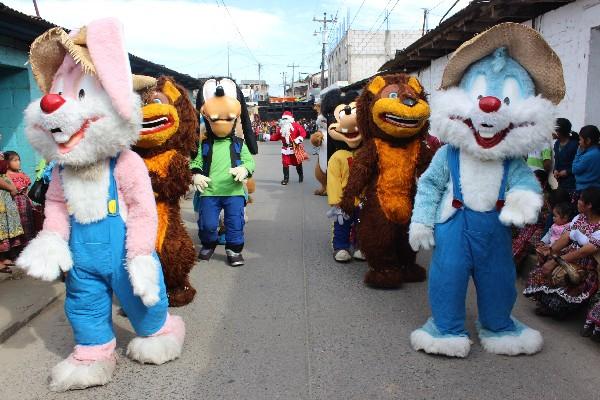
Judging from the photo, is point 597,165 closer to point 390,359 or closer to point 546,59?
point 546,59

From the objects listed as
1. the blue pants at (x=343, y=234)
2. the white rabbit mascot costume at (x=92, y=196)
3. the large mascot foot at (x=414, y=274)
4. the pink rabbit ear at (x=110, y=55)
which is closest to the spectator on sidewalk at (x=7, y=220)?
the white rabbit mascot costume at (x=92, y=196)

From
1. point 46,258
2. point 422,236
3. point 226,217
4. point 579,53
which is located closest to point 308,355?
point 422,236

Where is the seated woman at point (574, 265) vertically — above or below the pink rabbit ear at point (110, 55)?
below

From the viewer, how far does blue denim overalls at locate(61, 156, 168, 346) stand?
318 centimetres

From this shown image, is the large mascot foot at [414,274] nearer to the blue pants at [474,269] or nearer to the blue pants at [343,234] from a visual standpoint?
the blue pants at [343,234]

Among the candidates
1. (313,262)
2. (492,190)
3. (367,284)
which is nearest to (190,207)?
(313,262)

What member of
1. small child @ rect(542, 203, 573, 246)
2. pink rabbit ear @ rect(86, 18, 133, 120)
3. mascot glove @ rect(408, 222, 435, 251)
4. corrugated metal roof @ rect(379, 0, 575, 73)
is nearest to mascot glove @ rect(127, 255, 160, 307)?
pink rabbit ear @ rect(86, 18, 133, 120)

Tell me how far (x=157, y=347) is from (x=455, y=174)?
2.27 meters

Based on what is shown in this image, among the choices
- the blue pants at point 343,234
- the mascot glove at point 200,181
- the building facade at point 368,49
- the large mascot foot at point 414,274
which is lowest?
the large mascot foot at point 414,274

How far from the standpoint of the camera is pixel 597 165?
5090 millimetres

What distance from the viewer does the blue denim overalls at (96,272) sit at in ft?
10.4

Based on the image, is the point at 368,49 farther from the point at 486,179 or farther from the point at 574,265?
the point at 486,179

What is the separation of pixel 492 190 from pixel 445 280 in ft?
2.20

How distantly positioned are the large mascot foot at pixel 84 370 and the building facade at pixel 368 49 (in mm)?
39757
